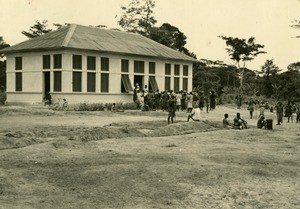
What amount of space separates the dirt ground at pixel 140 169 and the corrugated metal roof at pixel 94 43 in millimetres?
12481

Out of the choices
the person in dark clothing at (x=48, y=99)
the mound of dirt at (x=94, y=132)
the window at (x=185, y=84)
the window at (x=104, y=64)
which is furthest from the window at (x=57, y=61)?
the window at (x=185, y=84)

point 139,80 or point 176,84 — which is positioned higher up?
point 139,80

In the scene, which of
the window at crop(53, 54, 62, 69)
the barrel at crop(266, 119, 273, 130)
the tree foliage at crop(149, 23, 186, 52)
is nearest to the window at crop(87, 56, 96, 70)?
the window at crop(53, 54, 62, 69)

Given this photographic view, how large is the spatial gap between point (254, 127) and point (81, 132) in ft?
31.5

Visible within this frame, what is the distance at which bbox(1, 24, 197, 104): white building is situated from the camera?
96.1 ft

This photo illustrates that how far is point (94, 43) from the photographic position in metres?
31.2

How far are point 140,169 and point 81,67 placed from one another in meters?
19.6

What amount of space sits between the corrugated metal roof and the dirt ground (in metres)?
12.5

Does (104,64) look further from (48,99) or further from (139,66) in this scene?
(48,99)

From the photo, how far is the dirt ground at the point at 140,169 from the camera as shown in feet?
29.3

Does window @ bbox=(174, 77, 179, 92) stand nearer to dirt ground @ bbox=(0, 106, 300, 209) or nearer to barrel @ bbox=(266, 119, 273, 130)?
barrel @ bbox=(266, 119, 273, 130)

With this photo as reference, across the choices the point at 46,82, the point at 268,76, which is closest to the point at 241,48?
the point at 268,76

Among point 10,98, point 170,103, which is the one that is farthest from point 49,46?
point 170,103

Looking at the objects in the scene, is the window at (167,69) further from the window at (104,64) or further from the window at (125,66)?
the window at (104,64)
